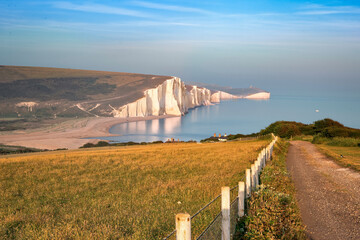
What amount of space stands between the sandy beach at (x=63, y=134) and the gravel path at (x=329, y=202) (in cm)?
6513

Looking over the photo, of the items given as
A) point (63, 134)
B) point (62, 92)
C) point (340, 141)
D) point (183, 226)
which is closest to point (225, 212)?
point (183, 226)

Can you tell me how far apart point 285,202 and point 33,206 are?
7067 millimetres

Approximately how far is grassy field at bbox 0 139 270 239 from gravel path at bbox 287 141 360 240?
242 centimetres

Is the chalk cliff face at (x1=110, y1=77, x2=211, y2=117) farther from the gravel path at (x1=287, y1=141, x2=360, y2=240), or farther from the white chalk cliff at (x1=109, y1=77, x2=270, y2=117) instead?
the gravel path at (x1=287, y1=141, x2=360, y2=240)

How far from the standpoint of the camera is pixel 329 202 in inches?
388

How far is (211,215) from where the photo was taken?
24.7 feet

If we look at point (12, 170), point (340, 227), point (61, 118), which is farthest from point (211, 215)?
point (61, 118)

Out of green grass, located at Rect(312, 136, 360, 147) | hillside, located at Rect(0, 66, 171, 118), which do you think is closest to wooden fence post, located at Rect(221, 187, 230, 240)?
green grass, located at Rect(312, 136, 360, 147)

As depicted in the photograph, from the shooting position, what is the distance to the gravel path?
7254mm

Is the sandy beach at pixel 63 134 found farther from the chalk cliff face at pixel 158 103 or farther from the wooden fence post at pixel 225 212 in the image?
the wooden fence post at pixel 225 212

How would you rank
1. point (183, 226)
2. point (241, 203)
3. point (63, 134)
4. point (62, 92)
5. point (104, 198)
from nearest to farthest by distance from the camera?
1. point (183, 226)
2. point (241, 203)
3. point (104, 198)
4. point (63, 134)
5. point (62, 92)

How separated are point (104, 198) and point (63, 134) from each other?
91341mm

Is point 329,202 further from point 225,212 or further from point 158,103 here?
point 158,103

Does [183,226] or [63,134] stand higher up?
[183,226]
